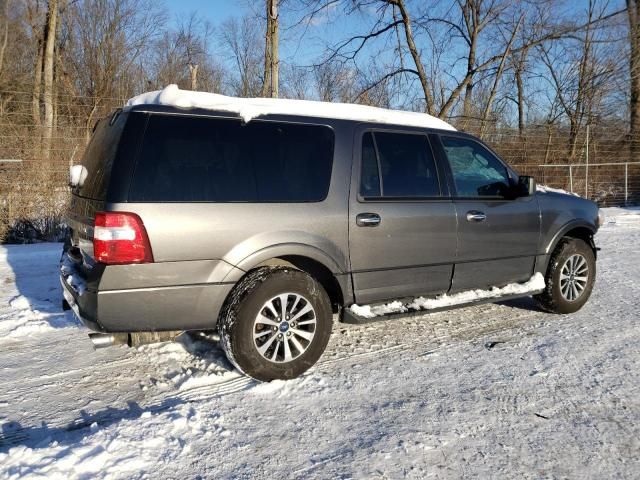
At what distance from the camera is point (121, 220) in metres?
3.11

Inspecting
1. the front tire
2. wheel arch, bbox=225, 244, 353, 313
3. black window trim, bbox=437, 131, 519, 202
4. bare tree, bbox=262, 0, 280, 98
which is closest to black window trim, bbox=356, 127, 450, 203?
black window trim, bbox=437, 131, 519, 202

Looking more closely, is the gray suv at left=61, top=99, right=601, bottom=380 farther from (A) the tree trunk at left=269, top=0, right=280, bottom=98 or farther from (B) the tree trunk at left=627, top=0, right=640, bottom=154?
(B) the tree trunk at left=627, top=0, right=640, bottom=154

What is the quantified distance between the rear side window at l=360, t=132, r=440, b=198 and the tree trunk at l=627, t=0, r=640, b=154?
17.5m

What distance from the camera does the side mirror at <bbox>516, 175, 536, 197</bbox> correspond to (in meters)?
4.77

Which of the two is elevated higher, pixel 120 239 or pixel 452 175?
pixel 452 175

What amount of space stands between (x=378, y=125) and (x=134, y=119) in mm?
1871

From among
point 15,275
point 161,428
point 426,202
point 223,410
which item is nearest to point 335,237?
point 426,202

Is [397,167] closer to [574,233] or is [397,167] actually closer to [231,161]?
[231,161]

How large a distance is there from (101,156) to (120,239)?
74 centimetres

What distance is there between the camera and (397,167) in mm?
4242

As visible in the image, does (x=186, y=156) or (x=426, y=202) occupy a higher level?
(x=186, y=156)

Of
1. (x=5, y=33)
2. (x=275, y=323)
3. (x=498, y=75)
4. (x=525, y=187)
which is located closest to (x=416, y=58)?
(x=498, y=75)

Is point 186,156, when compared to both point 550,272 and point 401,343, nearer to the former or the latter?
point 401,343

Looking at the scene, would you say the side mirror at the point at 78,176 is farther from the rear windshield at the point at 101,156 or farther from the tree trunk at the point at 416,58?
the tree trunk at the point at 416,58
